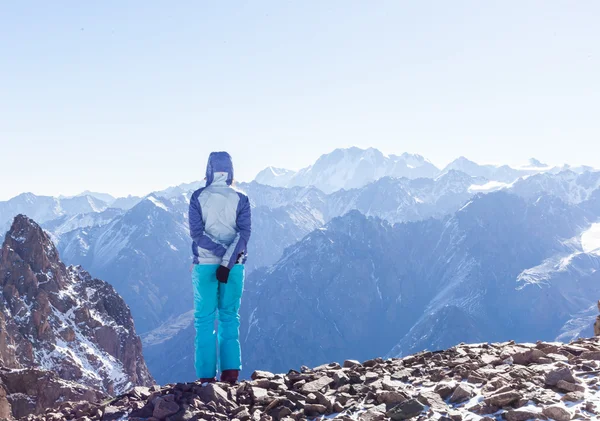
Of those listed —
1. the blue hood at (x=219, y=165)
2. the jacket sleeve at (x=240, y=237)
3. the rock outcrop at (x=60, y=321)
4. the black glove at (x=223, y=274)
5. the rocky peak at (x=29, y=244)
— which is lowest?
the rock outcrop at (x=60, y=321)

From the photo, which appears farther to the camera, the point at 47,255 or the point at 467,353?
the point at 47,255

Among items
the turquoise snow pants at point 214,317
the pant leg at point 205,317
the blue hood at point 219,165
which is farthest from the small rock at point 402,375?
the blue hood at point 219,165

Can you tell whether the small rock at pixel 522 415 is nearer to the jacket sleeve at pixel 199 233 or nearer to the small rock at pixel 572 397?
the small rock at pixel 572 397

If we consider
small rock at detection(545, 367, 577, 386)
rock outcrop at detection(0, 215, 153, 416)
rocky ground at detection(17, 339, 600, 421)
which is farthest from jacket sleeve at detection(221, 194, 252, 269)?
rock outcrop at detection(0, 215, 153, 416)

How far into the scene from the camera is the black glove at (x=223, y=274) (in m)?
12.4

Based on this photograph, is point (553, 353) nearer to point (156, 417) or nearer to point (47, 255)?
point (156, 417)

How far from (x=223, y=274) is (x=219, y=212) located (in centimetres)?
161

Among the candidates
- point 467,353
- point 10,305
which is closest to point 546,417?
point 467,353

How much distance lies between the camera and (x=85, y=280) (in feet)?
623

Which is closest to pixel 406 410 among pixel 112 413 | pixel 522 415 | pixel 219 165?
pixel 522 415

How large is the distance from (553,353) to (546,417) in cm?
457

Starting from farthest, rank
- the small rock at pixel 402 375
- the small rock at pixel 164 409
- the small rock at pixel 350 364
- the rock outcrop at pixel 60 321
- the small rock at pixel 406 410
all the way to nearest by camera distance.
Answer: the rock outcrop at pixel 60 321 → the small rock at pixel 350 364 → the small rock at pixel 402 375 → the small rock at pixel 164 409 → the small rock at pixel 406 410

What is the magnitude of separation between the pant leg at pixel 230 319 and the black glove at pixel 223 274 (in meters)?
0.44

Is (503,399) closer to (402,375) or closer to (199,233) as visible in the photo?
(402,375)
